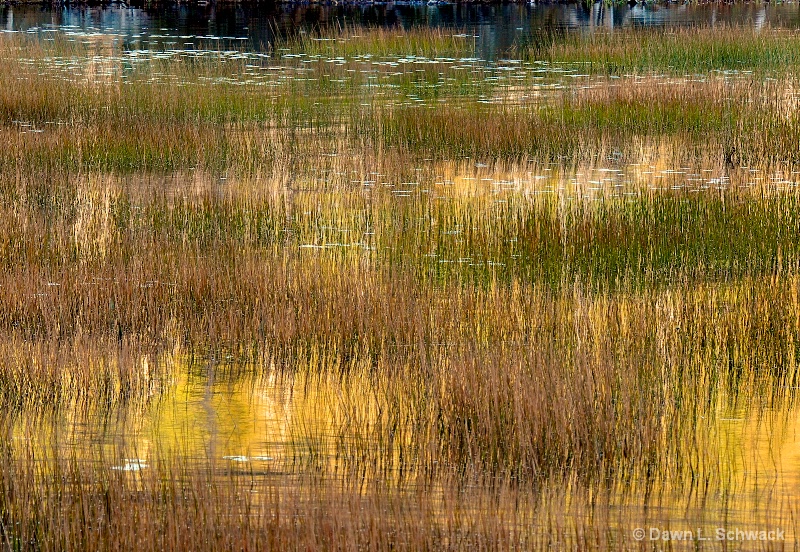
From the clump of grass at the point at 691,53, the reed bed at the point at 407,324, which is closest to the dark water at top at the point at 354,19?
the clump of grass at the point at 691,53

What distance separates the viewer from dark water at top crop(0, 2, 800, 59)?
31.6 m

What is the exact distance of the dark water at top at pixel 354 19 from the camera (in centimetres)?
3159

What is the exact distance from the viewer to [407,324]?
6383 millimetres

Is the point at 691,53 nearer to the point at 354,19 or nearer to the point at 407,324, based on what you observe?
the point at 407,324

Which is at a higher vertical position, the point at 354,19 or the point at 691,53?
the point at 354,19

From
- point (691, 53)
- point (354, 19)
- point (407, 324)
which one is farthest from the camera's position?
point (354, 19)

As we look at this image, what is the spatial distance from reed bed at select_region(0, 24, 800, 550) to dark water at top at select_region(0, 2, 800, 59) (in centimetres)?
1457

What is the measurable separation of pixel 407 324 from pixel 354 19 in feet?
111

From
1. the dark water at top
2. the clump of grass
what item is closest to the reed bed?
the clump of grass

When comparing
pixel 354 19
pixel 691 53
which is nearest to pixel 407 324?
pixel 691 53

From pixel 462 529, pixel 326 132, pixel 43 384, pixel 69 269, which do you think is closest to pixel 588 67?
pixel 326 132

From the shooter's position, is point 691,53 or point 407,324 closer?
point 407,324

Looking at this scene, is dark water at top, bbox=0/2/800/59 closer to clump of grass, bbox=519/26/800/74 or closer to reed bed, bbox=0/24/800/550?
clump of grass, bbox=519/26/800/74

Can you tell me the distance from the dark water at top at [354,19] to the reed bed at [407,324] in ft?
47.8
